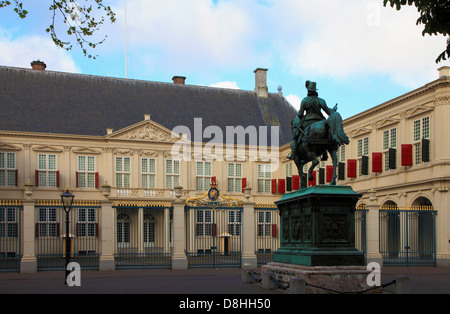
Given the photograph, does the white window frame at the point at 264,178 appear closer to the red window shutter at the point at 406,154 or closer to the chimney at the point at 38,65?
the red window shutter at the point at 406,154

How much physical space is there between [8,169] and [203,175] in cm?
1314

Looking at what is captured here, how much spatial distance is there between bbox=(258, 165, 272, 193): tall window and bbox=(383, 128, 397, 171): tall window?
1355 cm

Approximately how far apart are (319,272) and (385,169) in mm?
21582

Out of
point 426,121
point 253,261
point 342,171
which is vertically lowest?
point 253,261

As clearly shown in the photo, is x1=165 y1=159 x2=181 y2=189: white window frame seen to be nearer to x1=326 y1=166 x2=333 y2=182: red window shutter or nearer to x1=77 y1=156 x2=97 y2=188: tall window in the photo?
x1=77 y1=156 x2=97 y2=188: tall window

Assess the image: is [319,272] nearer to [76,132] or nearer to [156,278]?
[156,278]

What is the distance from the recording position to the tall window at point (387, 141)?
31875 millimetres

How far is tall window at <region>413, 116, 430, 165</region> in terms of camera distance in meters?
29.3

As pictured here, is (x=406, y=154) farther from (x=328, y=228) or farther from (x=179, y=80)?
(x=179, y=80)

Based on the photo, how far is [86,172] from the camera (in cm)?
4028

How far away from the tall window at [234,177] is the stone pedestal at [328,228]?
3103cm

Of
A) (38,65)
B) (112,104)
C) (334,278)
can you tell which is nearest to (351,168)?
(112,104)

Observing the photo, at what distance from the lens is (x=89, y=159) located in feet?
133
